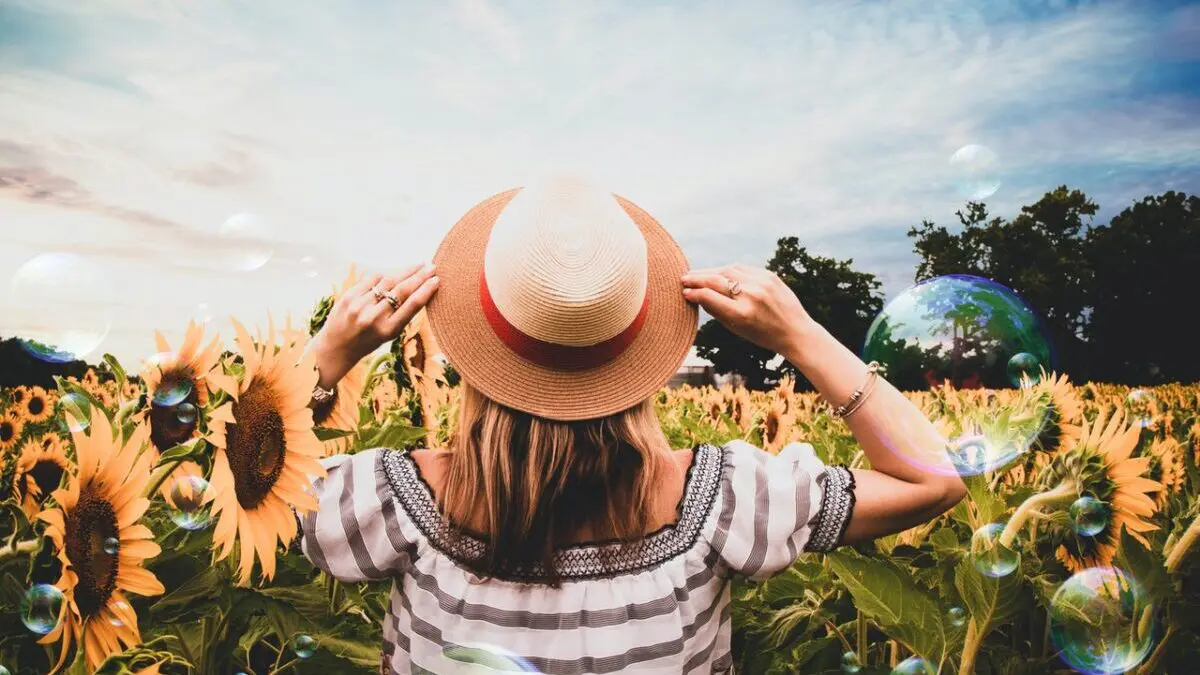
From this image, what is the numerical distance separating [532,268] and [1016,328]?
4703 millimetres

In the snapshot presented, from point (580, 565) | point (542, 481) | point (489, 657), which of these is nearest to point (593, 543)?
point (580, 565)

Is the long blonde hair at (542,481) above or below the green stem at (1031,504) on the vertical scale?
below

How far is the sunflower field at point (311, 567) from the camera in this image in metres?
1.23

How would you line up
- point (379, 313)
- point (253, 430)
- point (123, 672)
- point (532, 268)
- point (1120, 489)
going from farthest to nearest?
point (1120, 489), point (379, 313), point (532, 268), point (253, 430), point (123, 672)

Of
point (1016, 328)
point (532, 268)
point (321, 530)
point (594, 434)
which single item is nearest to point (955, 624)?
point (594, 434)

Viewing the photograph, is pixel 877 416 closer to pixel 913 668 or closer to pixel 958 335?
pixel 913 668

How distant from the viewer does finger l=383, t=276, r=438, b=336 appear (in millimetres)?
1625

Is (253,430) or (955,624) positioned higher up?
(253,430)

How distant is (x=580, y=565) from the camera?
1649 mm

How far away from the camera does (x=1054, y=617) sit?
195 cm

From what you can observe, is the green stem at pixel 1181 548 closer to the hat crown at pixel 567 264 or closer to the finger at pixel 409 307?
the hat crown at pixel 567 264

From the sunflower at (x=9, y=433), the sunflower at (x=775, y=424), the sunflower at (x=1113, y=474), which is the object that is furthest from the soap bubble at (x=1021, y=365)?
the sunflower at (x=9, y=433)

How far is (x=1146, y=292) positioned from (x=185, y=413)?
40.4 metres

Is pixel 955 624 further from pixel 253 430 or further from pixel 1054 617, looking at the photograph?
pixel 253 430
